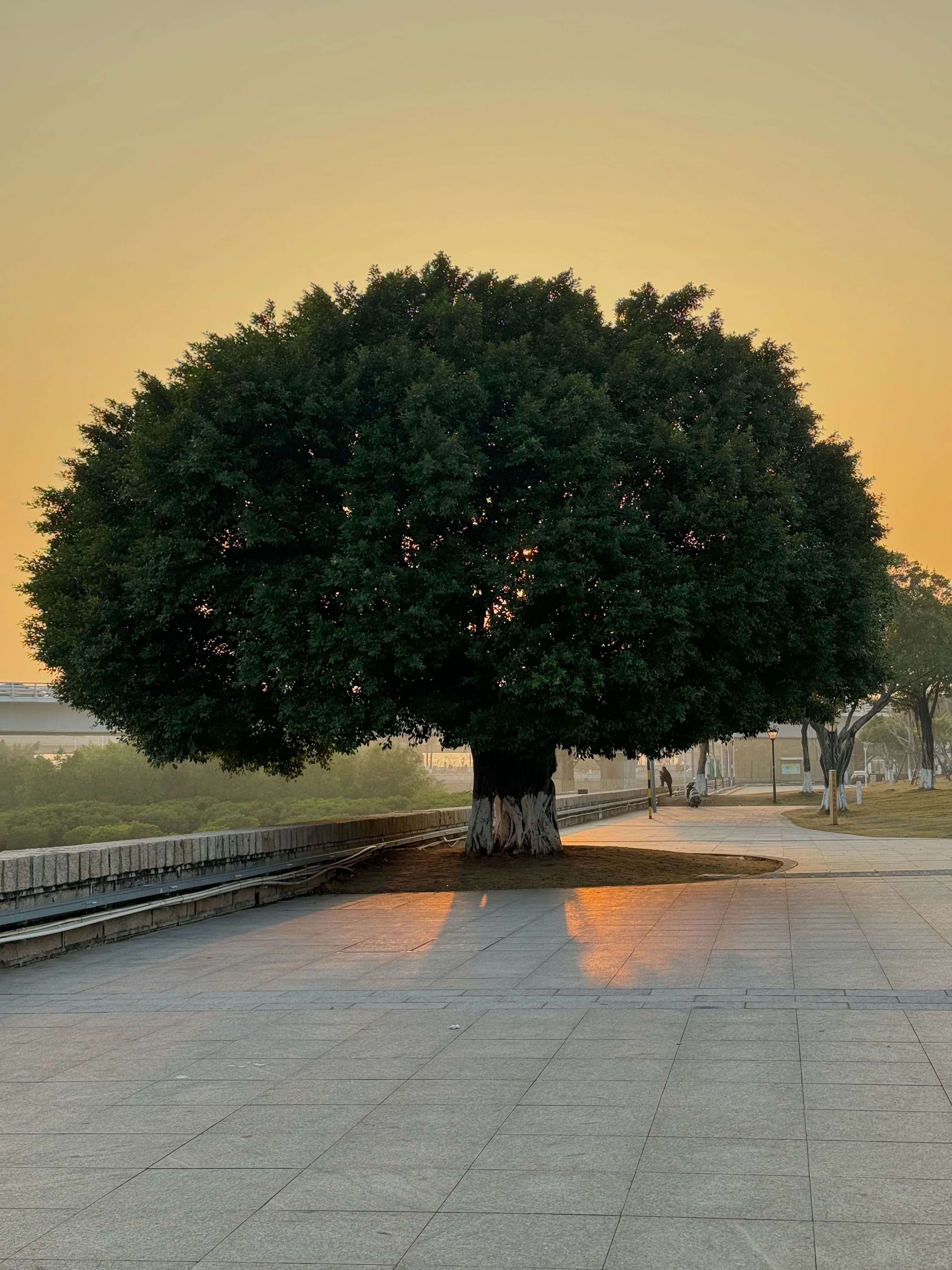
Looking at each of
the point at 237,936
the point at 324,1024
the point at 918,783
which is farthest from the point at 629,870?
the point at 918,783

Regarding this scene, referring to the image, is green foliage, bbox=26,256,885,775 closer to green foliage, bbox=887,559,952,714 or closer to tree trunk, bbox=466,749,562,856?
tree trunk, bbox=466,749,562,856

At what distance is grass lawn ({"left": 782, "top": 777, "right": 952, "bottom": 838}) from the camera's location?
109ft

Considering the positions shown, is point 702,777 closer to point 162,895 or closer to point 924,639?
point 924,639

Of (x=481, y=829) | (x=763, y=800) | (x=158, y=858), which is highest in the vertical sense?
(x=158, y=858)

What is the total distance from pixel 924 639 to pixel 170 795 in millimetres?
44982

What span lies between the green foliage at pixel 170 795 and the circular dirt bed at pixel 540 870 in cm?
3865

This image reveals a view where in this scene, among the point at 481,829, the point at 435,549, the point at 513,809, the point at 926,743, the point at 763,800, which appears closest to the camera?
the point at 435,549

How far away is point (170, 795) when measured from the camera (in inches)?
3039

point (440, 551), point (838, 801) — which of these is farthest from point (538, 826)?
point (838, 801)

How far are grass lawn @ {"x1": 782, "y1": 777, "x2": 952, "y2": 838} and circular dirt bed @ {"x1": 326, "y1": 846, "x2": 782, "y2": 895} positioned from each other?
32.5 feet

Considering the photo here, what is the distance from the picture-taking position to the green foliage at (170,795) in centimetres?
6475

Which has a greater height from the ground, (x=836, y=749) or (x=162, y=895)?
(x=836, y=749)

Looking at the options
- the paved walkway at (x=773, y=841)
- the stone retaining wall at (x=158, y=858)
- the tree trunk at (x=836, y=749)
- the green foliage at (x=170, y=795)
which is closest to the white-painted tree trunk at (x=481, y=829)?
the stone retaining wall at (x=158, y=858)

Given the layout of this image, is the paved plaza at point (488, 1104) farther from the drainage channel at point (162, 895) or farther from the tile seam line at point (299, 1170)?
the drainage channel at point (162, 895)
